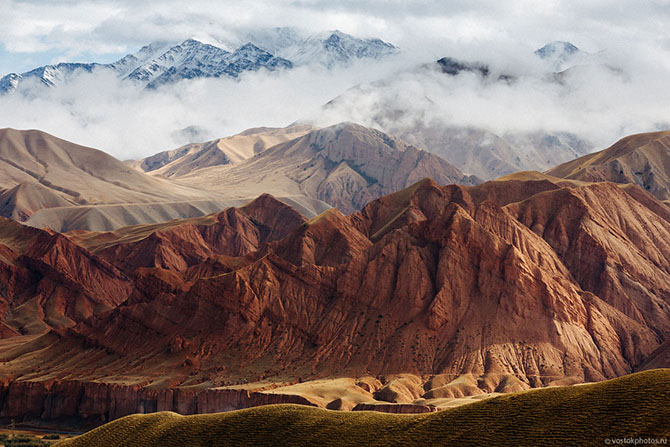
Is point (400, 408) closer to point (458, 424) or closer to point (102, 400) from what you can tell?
point (458, 424)

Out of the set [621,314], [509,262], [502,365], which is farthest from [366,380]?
[621,314]

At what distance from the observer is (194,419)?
97.5 meters

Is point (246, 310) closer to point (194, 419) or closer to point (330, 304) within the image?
point (330, 304)

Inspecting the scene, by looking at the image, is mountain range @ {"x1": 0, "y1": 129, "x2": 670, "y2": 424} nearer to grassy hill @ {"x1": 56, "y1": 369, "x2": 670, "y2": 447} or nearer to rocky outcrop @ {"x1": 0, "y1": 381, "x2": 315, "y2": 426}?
rocky outcrop @ {"x1": 0, "y1": 381, "x2": 315, "y2": 426}

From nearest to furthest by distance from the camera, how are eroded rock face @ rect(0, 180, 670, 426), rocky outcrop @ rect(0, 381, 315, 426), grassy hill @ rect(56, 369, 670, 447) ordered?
grassy hill @ rect(56, 369, 670, 447) → rocky outcrop @ rect(0, 381, 315, 426) → eroded rock face @ rect(0, 180, 670, 426)

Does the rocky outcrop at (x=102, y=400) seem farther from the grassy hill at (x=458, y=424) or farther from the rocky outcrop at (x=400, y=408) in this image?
the grassy hill at (x=458, y=424)

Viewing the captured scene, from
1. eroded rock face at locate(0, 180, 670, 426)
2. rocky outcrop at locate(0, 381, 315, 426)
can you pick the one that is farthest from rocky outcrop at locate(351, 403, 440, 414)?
eroded rock face at locate(0, 180, 670, 426)

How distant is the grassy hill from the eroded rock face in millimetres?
50805

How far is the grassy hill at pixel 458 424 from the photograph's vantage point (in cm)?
7025

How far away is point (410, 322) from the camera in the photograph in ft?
543

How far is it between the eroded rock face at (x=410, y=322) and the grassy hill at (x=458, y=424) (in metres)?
50.8

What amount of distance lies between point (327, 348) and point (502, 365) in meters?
28.4

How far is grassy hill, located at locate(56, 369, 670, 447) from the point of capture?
7025 cm

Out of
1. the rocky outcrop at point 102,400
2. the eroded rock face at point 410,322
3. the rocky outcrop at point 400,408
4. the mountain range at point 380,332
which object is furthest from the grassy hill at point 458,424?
the eroded rock face at point 410,322
